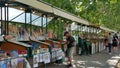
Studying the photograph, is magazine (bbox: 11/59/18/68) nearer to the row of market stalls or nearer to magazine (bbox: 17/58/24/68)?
the row of market stalls

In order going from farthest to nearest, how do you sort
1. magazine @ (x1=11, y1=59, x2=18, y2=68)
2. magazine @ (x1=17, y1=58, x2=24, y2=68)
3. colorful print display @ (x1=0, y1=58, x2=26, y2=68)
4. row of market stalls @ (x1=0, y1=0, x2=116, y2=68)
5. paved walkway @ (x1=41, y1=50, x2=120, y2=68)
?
1. paved walkway @ (x1=41, y1=50, x2=120, y2=68)
2. row of market stalls @ (x1=0, y1=0, x2=116, y2=68)
3. magazine @ (x1=17, y1=58, x2=24, y2=68)
4. magazine @ (x1=11, y1=59, x2=18, y2=68)
5. colorful print display @ (x1=0, y1=58, x2=26, y2=68)

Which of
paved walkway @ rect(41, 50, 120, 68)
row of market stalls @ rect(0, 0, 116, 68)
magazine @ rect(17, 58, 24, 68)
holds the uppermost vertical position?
row of market stalls @ rect(0, 0, 116, 68)

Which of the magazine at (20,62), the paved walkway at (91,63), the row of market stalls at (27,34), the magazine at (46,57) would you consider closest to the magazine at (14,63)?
the row of market stalls at (27,34)

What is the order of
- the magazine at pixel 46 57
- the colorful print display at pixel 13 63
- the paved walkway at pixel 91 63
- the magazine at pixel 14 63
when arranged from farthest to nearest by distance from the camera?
the paved walkway at pixel 91 63 → the magazine at pixel 46 57 → the magazine at pixel 14 63 → the colorful print display at pixel 13 63

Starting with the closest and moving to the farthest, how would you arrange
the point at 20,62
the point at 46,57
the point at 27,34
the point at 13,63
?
the point at 13,63 → the point at 20,62 → the point at 46,57 → the point at 27,34

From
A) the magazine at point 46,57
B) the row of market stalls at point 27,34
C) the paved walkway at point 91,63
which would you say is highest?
the row of market stalls at point 27,34

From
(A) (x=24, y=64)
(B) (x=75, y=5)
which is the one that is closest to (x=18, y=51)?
(A) (x=24, y=64)

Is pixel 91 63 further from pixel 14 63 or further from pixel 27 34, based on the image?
pixel 14 63

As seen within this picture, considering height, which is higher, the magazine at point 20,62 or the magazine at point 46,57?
the magazine at point 20,62

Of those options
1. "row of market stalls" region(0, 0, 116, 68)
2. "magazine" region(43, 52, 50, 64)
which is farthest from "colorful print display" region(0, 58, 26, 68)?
"magazine" region(43, 52, 50, 64)

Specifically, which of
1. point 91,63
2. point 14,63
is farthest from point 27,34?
point 91,63

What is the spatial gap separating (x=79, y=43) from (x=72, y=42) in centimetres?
850

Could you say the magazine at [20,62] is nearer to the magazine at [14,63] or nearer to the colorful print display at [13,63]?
the colorful print display at [13,63]

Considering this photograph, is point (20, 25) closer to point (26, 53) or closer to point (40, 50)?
point (40, 50)
